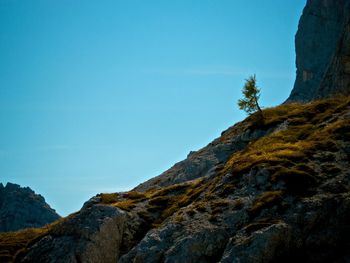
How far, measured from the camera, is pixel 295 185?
4238 centimetres

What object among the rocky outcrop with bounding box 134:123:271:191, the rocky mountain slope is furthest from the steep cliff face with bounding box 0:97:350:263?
the rocky outcrop with bounding box 134:123:271:191

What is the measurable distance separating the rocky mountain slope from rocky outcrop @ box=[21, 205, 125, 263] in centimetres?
12

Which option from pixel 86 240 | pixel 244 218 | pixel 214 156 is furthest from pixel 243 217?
pixel 214 156

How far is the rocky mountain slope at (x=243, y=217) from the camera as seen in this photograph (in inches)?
1347

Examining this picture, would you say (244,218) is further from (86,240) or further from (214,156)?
(214,156)

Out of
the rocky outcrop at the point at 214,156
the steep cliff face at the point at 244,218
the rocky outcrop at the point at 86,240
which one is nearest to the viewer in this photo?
the steep cliff face at the point at 244,218

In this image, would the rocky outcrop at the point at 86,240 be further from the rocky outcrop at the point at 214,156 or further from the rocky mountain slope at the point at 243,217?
the rocky outcrop at the point at 214,156

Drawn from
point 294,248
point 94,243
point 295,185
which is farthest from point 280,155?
point 94,243

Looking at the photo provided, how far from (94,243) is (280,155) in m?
25.3

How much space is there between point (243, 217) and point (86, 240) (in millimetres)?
19844

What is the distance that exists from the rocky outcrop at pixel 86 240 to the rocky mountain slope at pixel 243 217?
0.12m

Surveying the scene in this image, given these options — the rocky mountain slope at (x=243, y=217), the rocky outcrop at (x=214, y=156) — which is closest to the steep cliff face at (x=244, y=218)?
the rocky mountain slope at (x=243, y=217)

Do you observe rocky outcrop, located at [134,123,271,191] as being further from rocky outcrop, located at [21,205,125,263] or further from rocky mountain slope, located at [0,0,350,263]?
rocky outcrop, located at [21,205,125,263]

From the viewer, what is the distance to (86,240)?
49.2 meters
